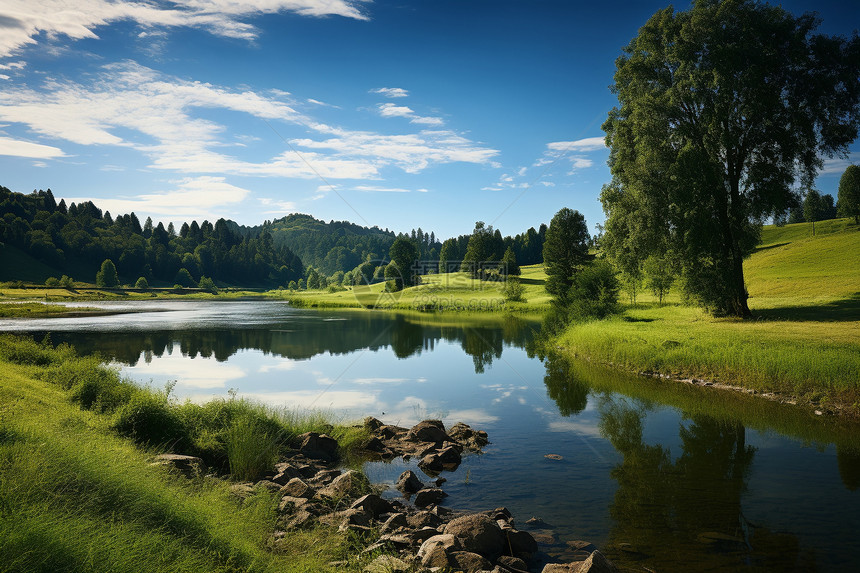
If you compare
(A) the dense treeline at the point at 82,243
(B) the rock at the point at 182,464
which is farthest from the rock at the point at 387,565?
(A) the dense treeline at the point at 82,243

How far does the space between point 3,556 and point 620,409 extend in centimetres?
1933

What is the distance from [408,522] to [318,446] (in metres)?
6.06

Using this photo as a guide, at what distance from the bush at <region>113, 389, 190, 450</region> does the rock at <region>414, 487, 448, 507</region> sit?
20.2 ft

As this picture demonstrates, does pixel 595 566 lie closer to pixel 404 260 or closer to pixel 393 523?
pixel 393 523

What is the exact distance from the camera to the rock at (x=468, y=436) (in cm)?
1549

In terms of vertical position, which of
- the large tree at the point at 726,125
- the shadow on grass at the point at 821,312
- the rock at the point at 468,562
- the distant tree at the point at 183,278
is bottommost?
the rock at the point at 468,562

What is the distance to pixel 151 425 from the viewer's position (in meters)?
12.6

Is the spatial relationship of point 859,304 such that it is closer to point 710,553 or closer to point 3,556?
point 710,553

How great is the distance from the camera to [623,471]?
1310 cm

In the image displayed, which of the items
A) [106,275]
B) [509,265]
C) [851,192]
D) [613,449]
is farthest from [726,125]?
[106,275]

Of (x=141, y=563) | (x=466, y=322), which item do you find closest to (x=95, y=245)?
(x=466, y=322)

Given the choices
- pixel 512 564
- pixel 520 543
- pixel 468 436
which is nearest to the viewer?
pixel 512 564

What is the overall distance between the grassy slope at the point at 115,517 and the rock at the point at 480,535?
78.5 inches

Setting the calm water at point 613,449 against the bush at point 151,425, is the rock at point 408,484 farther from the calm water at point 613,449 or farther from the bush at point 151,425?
the bush at point 151,425
